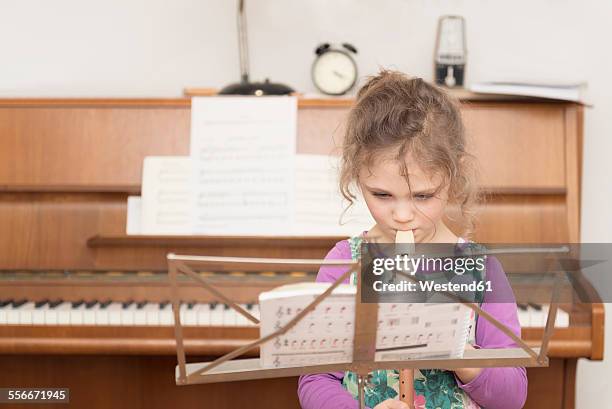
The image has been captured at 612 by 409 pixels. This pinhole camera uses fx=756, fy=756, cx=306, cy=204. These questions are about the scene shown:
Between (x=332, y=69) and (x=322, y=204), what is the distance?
671mm

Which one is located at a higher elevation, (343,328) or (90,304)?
(343,328)

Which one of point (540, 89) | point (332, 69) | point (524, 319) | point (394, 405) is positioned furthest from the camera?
point (332, 69)

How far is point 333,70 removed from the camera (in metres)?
2.77

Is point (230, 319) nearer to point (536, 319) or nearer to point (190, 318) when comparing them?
point (190, 318)

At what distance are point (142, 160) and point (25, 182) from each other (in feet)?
1.21

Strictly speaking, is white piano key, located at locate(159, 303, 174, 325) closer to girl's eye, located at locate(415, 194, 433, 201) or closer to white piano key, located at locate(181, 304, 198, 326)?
white piano key, located at locate(181, 304, 198, 326)

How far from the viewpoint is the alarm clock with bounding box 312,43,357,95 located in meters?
2.76

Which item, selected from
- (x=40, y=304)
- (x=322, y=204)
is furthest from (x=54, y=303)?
(x=322, y=204)

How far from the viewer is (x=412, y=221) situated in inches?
51.9

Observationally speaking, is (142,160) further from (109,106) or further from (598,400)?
(598,400)

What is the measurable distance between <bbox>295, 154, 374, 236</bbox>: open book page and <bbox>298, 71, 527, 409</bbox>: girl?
756mm

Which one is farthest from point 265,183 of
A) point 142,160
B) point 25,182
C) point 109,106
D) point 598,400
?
point 598,400

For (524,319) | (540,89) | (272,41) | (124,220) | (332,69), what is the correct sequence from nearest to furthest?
(524,319)
(540,89)
(124,220)
(332,69)
(272,41)

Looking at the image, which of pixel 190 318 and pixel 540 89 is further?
pixel 540 89
